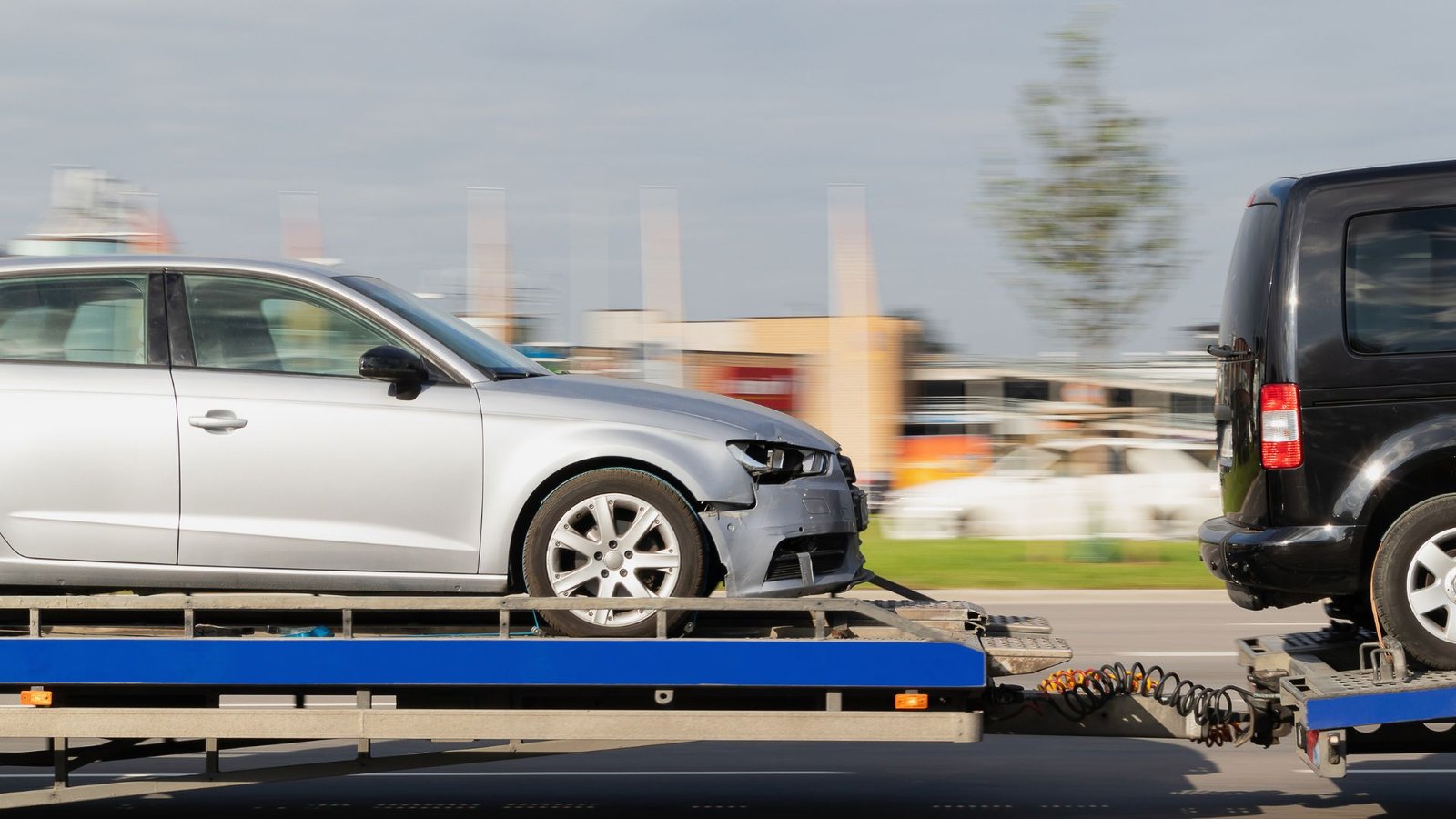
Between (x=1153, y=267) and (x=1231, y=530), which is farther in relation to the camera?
(x=1153, y=267)

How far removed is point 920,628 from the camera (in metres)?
4.71

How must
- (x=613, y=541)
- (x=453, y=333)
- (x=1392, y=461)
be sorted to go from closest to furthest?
(x=1392, y=461) < (x=613, y=541) < (x=453, y=333)

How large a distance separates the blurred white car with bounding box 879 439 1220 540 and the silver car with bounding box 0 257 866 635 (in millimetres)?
11870

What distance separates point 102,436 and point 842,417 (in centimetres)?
2000

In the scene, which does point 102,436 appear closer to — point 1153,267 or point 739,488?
point 739,488

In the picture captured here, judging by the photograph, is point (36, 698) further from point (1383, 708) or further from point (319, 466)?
point (1383, 708)

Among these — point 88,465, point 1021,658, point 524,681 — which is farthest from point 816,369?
point 524,681

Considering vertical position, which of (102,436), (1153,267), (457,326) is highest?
(1153,267)

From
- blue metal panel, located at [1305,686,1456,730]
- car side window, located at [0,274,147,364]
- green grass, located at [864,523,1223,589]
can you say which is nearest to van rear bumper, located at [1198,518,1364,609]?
blue metal panel, located at [1305,686,1456,730]

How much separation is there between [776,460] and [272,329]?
1.80 metres

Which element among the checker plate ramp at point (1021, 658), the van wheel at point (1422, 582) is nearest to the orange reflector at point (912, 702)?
the checker plate ramp at point (1021, 658)

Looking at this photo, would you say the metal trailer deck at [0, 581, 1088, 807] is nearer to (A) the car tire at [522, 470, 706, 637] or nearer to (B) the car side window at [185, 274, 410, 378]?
(A) the car tire at [522, 470, 706, 637]

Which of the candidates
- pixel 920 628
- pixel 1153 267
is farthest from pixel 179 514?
pixel 1153 267

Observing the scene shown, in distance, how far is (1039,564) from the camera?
612 inches
